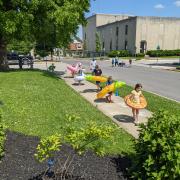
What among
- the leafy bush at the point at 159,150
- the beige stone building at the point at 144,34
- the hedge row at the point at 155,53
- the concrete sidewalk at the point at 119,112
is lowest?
the hedge row at the point at 155,53

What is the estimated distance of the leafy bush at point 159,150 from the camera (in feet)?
17.2

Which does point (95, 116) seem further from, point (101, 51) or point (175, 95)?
point (101, 51)

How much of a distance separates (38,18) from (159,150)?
22.9m

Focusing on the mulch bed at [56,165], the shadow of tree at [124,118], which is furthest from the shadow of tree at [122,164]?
the shadow of tree at [124,118]

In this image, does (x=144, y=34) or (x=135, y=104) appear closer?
(x=135, y=104)

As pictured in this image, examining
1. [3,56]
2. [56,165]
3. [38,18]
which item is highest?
[38,18]

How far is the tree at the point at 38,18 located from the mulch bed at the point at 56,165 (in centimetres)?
1787

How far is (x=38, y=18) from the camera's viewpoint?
26891mm

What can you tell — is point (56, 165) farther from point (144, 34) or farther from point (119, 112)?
point (144, 34)

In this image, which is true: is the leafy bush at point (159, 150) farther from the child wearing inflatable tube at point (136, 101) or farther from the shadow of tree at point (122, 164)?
the child wearing inflatable tube at point (136, 101)

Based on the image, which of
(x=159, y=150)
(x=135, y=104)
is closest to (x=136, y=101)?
(x=135, y=104)

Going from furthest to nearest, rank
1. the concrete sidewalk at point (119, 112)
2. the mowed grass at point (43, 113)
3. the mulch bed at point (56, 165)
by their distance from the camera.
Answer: the concrete sidewalk at point (119, 112)
the mowed grass at point (43, 113)
the mulch bed at point (56, 165)

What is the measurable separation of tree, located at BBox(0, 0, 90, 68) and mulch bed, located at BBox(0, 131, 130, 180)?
17.9 meters

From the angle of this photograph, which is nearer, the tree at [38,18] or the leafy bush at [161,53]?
the tree at [38,18]
